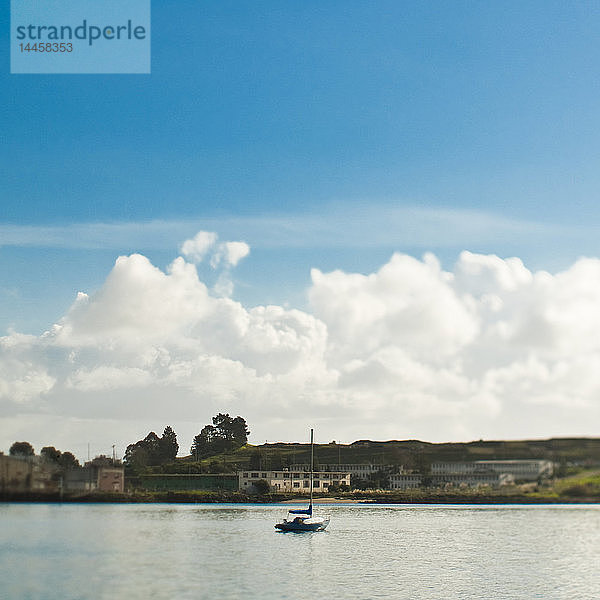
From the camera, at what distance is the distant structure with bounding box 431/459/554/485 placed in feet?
25.1

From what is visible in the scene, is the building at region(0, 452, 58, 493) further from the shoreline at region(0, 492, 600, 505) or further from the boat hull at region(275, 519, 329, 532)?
the boat hull at region(275, 519, 329, 532)

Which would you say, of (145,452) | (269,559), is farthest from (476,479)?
(145,452)

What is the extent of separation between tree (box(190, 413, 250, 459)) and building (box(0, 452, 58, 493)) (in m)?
9.80

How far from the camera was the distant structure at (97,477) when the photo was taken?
21044 mm

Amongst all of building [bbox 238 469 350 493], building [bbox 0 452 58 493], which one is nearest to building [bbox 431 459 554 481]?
building [bbox 0 452 58 493]

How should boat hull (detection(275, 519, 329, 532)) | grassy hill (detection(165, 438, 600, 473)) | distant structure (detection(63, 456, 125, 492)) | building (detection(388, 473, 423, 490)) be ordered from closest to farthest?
grassy hill (detection(165, 438, 600, 473)) < building (detection(388, 473, 423, 490)) < distant structure (detection(63, 456, 125, 492)) < boat hull (detection(275, 519, 329, 532))

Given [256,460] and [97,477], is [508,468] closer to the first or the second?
[97,477]

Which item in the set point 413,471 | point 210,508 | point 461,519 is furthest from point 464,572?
point 210,508

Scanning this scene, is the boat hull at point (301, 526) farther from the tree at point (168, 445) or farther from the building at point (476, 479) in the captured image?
the building at point (476, 479)

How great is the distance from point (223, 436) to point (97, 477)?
6.69 metres

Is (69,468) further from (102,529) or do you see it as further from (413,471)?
(413,471)

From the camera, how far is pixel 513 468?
8.37 m

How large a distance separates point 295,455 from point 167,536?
23.0 ft

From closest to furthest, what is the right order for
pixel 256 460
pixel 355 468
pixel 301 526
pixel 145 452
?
pixel 145 452, pixel 355 468, pixel 301 526, pixel 256 460
